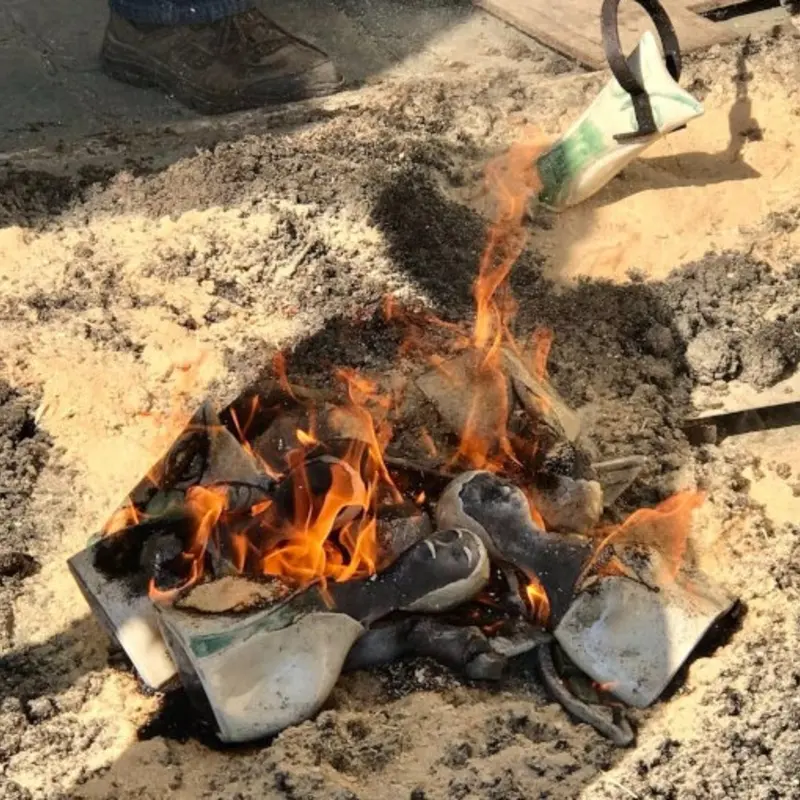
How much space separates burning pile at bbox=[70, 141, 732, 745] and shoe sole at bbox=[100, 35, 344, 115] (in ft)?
7.65

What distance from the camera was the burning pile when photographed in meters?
2.40

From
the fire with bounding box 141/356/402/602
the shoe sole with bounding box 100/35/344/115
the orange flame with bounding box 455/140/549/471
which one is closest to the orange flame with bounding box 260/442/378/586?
the fire with bounding box 141/356/402/602

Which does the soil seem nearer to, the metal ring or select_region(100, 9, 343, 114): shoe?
select_region(100, 9, 343, 114): shoe

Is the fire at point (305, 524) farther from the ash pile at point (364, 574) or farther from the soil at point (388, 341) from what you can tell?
the soil at point (388, 341)

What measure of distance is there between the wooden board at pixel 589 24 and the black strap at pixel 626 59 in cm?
110

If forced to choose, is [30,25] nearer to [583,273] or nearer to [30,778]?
[583,273]

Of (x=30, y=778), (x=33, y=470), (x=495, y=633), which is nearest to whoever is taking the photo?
(x=30, y=778)

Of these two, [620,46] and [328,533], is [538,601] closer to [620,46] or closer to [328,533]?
[328,533]

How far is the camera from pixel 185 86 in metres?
4.96

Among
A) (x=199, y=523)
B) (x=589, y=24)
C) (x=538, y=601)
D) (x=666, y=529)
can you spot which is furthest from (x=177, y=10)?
(x=538, y=601)

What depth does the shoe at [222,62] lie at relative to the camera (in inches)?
193

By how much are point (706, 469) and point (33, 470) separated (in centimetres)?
170

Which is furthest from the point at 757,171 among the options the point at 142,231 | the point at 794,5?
the point at 142,231

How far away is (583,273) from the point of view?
3.87m
